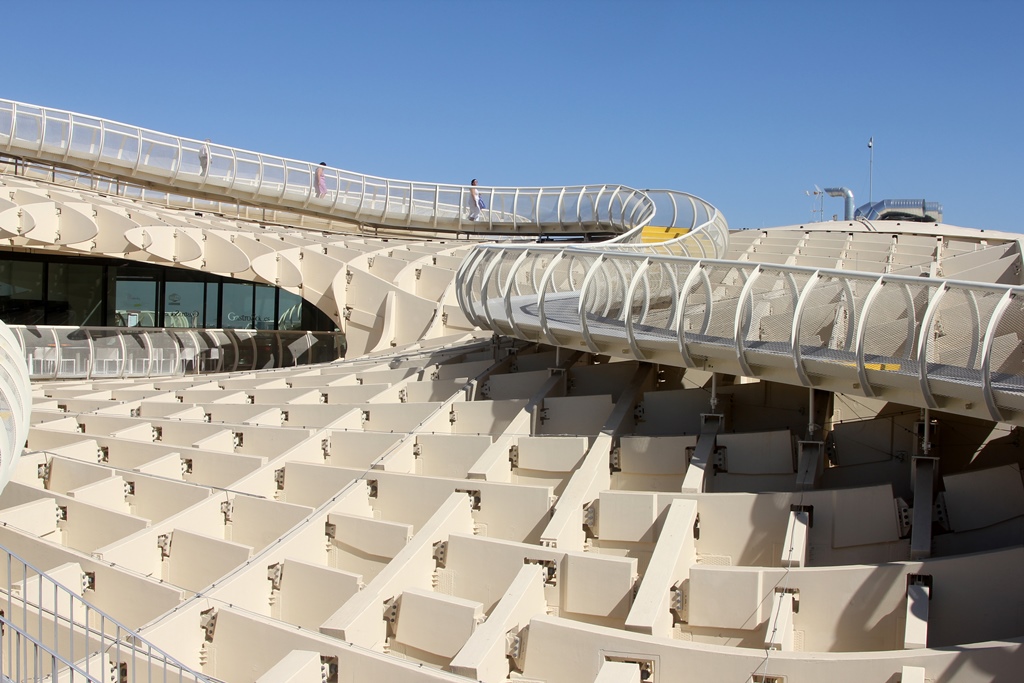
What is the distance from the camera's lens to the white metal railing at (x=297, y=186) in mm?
25000

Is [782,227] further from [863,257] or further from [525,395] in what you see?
[525,395]

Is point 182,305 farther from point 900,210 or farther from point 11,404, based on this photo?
point 900,210

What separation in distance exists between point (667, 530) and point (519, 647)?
2.03 meters

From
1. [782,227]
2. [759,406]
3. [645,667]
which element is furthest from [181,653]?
[782,227]

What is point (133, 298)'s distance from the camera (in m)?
24.5

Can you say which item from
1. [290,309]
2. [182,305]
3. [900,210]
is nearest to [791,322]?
[290,309]

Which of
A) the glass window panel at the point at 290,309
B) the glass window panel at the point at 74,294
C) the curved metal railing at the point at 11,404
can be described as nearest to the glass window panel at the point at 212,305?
the glass window panel at the point at 290,309

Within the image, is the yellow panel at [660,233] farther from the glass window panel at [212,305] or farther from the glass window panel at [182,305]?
the glass window panel at [182,305]

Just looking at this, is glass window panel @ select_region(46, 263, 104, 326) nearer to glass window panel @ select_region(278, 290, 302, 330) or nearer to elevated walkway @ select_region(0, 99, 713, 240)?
elevated walkway @ select_region(0, 99, 713, 240)

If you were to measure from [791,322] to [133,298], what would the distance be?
61.3 ft

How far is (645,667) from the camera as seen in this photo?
877 centimetres

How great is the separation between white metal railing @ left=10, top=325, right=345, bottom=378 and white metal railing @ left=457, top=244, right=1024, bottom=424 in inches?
443

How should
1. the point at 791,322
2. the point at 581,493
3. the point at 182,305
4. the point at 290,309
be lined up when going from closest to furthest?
the point at 791,322, the point at 581,493, the point at 182,305, the point at 290,309

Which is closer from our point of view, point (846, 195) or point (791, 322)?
→ point (791, 322)
